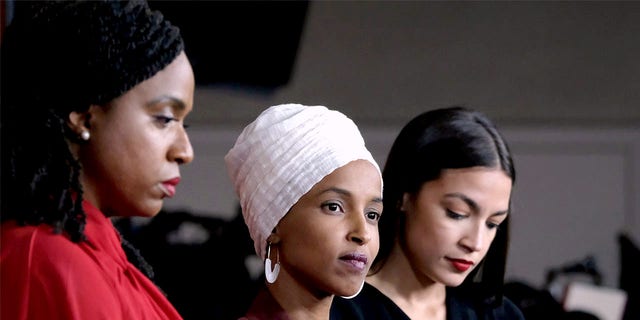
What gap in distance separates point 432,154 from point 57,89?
655mm

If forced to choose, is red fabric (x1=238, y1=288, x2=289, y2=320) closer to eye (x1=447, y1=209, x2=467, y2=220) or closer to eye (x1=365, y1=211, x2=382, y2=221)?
eye (x1=365, y1=211, x2=382, y2=221)

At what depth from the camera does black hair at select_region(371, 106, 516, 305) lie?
5.17 feet

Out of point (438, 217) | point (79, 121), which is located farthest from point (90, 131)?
point (438, 217)

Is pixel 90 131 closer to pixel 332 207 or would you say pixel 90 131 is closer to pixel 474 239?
pixel 332 207

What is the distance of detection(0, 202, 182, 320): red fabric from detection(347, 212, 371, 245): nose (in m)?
0.27

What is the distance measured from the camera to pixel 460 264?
153cm

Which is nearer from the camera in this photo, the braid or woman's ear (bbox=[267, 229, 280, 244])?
the braid

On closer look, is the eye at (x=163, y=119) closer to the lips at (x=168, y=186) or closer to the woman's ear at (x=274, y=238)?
the lips at (x=168, y=186)

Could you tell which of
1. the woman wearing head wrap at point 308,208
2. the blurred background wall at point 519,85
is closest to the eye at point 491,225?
the woman wearing head wrap at point 308,208

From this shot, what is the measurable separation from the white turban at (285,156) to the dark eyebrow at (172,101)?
0.48 ft

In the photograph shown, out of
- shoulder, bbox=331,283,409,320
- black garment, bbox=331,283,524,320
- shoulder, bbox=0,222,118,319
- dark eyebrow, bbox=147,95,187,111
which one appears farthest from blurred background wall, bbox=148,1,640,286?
shoulder, bbox=0,222,118,319

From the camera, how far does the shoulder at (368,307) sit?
1.53 m

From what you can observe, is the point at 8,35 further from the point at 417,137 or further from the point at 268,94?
the point at 268,94

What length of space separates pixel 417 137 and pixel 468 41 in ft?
8.62
